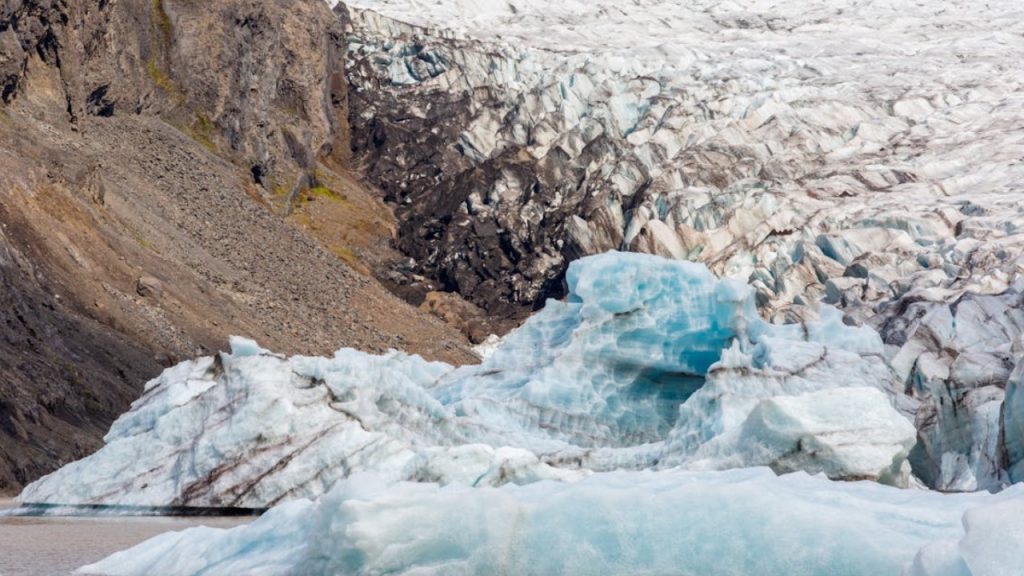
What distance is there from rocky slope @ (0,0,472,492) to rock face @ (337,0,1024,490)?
303 centimetres

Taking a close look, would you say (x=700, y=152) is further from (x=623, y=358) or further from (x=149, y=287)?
(x=623, y=358)

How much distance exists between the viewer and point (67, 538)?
35.3 ft

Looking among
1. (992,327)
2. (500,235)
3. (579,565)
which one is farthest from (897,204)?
(579,565)

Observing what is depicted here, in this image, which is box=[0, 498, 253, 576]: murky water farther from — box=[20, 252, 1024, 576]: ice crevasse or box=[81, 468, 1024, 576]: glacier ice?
box=[81, 468, 1024, 576]: glacier ice

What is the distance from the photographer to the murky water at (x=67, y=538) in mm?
8938

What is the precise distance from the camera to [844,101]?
166ft

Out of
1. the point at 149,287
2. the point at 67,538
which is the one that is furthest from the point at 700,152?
the point at 67,538

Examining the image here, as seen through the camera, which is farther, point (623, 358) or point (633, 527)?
point (623, 358)

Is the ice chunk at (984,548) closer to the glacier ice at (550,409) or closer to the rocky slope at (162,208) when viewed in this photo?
the glacier ice at (550,409)

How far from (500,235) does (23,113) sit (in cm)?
2008

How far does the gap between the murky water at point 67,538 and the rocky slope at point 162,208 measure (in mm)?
5532

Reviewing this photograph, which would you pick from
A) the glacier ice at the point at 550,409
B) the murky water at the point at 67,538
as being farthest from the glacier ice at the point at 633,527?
the glacier ice at the point at 550,409

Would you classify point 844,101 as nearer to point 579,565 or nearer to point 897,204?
point 897,204

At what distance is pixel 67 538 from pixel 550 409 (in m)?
7.11
